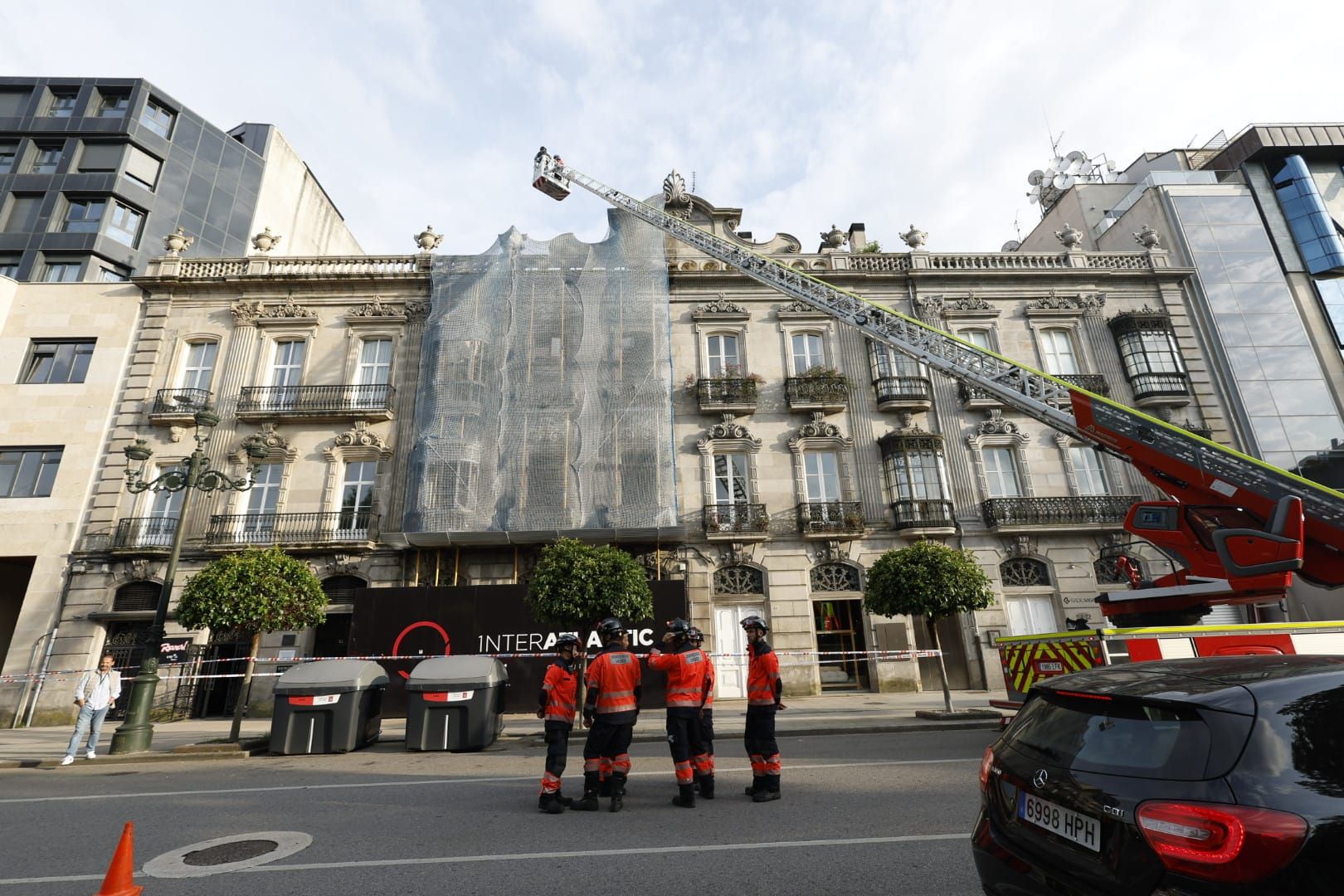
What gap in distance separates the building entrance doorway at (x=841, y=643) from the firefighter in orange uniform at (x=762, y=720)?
11.1 m

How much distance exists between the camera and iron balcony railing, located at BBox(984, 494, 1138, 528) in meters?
17.6

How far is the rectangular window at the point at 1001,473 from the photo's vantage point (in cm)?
1841

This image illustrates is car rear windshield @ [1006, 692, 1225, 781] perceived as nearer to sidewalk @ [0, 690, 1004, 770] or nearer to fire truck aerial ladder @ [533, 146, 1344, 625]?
fire truck aerial ladder @ [533, 146, 1344, 625]

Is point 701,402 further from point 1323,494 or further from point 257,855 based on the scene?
point 257,855

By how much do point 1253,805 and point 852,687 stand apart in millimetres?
16157

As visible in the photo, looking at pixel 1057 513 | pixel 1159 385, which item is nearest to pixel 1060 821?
pixel 1057 513

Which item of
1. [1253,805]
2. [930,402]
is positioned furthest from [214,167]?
[1253,805]

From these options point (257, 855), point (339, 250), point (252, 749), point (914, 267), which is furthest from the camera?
point (339, 250)

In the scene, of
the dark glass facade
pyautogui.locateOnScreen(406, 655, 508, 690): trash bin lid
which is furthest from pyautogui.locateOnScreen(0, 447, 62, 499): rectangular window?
pyautogui.locateOnScreen(406, 655, 508, 690): trash bin lid

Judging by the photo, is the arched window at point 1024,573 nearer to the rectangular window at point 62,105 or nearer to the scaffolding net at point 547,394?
the scaffolding net at point 547,394

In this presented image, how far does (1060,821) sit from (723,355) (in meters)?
18.0

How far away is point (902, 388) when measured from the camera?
1883 cm

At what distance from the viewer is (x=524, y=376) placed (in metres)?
18.3

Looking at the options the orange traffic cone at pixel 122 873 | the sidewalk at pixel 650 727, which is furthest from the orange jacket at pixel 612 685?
the sidewalk at pixel 650 727
